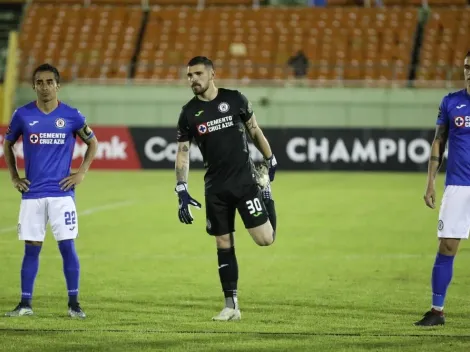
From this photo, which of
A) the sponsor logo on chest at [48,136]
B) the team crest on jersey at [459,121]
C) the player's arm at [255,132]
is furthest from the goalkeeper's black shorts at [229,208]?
the team crest on jersey at [459,121]

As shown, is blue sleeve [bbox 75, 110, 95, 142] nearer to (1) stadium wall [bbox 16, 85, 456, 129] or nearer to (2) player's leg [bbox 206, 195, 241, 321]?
(2) player's leg [bbox 206, 195, 241, 321]

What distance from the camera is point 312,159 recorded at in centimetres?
2802

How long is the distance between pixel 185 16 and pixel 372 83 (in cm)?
771

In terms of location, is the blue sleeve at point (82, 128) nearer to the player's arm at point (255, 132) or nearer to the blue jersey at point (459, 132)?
the player's arm at point (255, 132)

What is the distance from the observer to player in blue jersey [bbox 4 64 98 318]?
28.3ft

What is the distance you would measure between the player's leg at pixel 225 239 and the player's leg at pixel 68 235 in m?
1.09

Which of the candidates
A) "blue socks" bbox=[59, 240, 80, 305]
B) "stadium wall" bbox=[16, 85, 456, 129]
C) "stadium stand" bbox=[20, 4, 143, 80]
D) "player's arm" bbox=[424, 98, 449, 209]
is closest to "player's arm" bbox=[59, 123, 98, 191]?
"blue socks" bbox=[59, 240, 80, 305]

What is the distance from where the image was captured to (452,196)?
8.27 metres

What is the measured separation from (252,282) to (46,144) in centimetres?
329

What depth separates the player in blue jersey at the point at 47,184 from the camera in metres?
8.63

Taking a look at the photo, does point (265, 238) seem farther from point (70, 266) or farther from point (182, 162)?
point (70, 266)

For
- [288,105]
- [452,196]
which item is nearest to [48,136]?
[452,196]

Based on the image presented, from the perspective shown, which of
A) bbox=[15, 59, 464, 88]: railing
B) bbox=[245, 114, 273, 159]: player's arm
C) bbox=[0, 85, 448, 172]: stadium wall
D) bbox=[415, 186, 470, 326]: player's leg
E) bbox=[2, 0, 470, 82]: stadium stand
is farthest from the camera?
bbox=[2, 0, 470, 82]: stadium stand

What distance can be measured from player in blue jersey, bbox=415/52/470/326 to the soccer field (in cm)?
28
